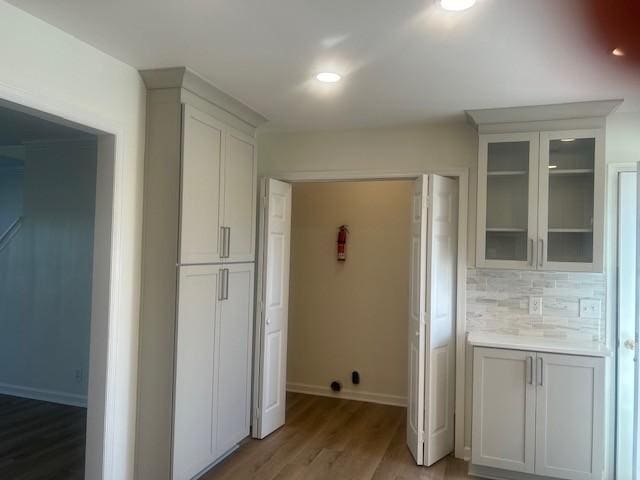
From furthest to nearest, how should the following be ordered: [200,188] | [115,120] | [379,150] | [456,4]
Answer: [379,150]
[200,188]
[115,120]
[456,4]

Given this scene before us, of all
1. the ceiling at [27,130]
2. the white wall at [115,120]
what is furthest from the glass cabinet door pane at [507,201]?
the ceiling at [27,130]

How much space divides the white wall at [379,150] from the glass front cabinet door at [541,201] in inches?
7.2

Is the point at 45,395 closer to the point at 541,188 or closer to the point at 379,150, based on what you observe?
the point at 379,150

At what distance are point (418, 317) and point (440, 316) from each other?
17 cm

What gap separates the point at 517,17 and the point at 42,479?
3.71 meters

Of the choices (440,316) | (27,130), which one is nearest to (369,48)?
(440,316)

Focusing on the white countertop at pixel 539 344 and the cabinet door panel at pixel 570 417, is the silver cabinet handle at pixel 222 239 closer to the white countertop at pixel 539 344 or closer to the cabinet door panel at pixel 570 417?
the white countertop at pixel 539 344

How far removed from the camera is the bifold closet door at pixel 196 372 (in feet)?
8.74

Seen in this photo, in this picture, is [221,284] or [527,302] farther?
[527,302]

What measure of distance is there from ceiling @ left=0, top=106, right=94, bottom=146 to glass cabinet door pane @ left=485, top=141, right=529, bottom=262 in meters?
3.12

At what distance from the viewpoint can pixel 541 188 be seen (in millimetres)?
3066

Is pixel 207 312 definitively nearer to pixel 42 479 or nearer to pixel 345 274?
pixel 42 479

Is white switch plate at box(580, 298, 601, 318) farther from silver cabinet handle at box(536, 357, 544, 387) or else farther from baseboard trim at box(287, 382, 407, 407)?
baseboard trim at box(287, 382, 407, 407)

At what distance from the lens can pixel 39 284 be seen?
4477 mm
